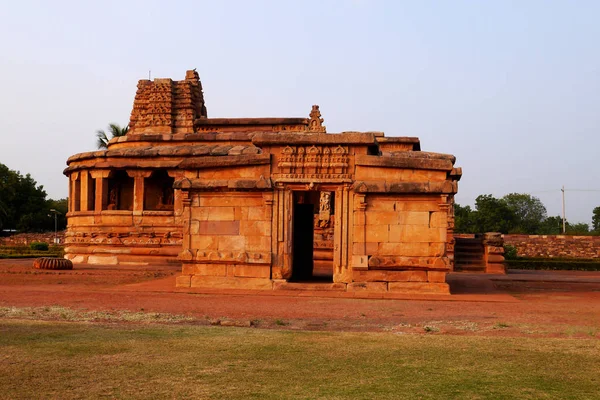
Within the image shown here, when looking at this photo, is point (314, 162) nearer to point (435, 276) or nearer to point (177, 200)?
point (435, 276)

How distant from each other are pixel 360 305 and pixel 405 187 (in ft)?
11.8

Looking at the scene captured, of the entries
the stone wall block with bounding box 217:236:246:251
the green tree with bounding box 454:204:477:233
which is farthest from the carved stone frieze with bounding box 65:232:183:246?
the green tree with bounding box 454:204:477:233

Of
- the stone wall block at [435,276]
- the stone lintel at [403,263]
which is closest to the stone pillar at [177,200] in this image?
the stone lintel at [403,263]

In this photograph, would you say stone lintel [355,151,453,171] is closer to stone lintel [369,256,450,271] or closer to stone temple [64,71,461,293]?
stone temple [64,71,461,293]

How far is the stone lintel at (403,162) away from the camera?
16.8 meters

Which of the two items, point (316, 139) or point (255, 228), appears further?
point (255, 228)

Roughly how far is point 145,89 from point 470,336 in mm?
28743

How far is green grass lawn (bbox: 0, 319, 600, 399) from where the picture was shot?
20.9 ft

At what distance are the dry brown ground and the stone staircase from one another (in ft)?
23.0

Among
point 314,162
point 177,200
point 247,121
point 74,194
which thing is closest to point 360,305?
point 314,162

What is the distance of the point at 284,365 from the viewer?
7.54 meters

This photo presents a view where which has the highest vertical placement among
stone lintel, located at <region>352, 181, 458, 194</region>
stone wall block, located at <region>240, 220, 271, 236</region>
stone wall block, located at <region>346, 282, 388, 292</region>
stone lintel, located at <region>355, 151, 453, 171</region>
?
stone lintel, located at <region>355, 151, 453, 171</region>

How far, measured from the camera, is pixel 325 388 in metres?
6.51

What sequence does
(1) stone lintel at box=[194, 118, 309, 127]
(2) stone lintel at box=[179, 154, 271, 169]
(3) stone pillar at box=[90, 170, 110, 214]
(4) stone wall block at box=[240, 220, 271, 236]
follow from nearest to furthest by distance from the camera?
(4) stone wall block at box=[240, 220, 271, 236] < (2) stone lintel at box=[179, 154, 271, 169] < (3) stone pillar at box=[90, 170, 110, 214] < (1) stone lintel at box=[194, 118, 309, 127]
